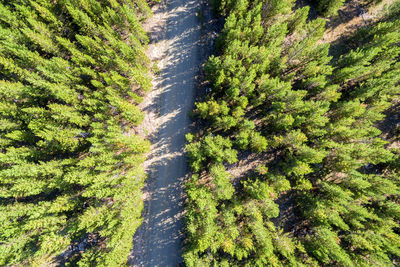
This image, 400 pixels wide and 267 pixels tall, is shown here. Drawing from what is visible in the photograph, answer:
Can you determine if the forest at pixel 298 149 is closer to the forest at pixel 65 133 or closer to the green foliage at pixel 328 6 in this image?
the green foliage at pixel 328 6

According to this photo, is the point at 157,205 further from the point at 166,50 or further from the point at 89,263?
the point at 166,50

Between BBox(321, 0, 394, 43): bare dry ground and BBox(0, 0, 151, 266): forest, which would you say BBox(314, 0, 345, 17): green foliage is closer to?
BBox(321, 0, 394, 43): bare dry ground

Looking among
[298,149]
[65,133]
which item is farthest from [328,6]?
[65,133]

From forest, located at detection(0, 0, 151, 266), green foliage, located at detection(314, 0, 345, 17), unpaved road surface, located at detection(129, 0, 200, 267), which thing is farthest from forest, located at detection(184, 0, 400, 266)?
forest, located at detection(0, 0, 151, 266)

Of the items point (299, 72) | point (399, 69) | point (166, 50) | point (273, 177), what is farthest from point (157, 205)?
point (399, 69)

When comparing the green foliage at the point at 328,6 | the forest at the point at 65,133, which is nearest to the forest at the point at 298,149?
the green foliage at the point at 328,6
